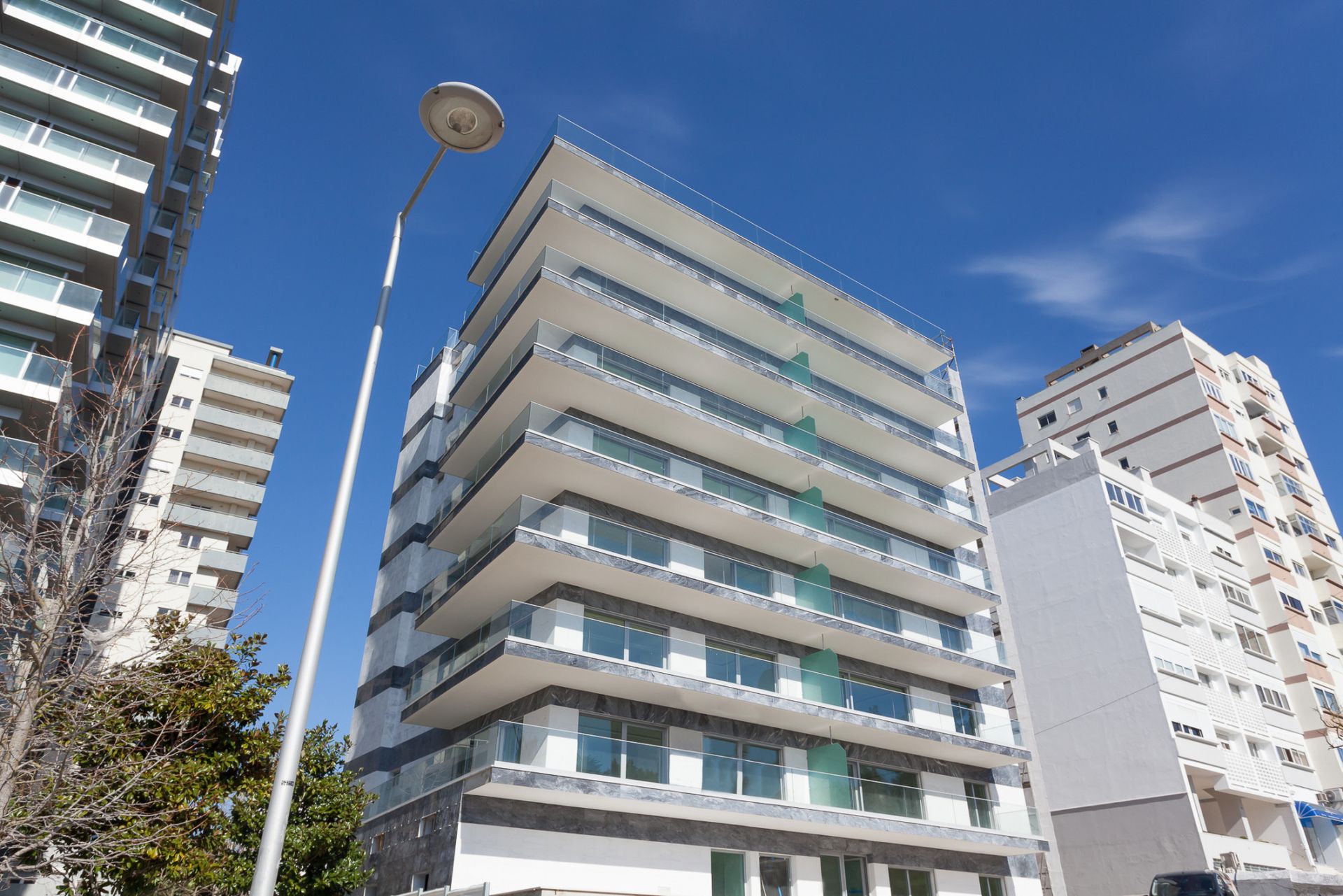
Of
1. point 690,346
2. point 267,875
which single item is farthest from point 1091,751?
point 267,875

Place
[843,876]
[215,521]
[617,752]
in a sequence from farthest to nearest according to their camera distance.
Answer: [215,521] → [843,876] → [617,752]

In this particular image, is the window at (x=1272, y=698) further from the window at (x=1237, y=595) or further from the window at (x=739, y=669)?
the window at (x=739, y=669)

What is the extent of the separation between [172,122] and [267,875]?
32.2 metres

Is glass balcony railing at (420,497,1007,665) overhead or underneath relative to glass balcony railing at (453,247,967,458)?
underneath

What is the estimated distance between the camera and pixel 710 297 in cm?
2833

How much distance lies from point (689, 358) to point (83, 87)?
2283 centimetres

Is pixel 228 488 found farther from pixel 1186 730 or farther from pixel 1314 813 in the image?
pixel 1314 813

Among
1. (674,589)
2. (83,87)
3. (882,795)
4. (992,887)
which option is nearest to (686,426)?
(674,589)

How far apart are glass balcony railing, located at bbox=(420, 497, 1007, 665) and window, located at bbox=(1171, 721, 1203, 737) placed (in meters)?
8.53

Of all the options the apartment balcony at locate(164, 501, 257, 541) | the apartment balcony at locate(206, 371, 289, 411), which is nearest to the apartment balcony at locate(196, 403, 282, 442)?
the apartment balcony at locate(206, 371, 289, 411)

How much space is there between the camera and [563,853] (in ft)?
64.3

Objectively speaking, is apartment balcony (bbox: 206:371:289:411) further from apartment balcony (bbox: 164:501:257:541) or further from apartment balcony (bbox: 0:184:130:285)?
apartment balcony (bbox: 0:184:130:285)

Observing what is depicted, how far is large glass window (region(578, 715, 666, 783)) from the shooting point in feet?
65.0

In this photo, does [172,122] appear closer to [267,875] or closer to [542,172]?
[542,172]
